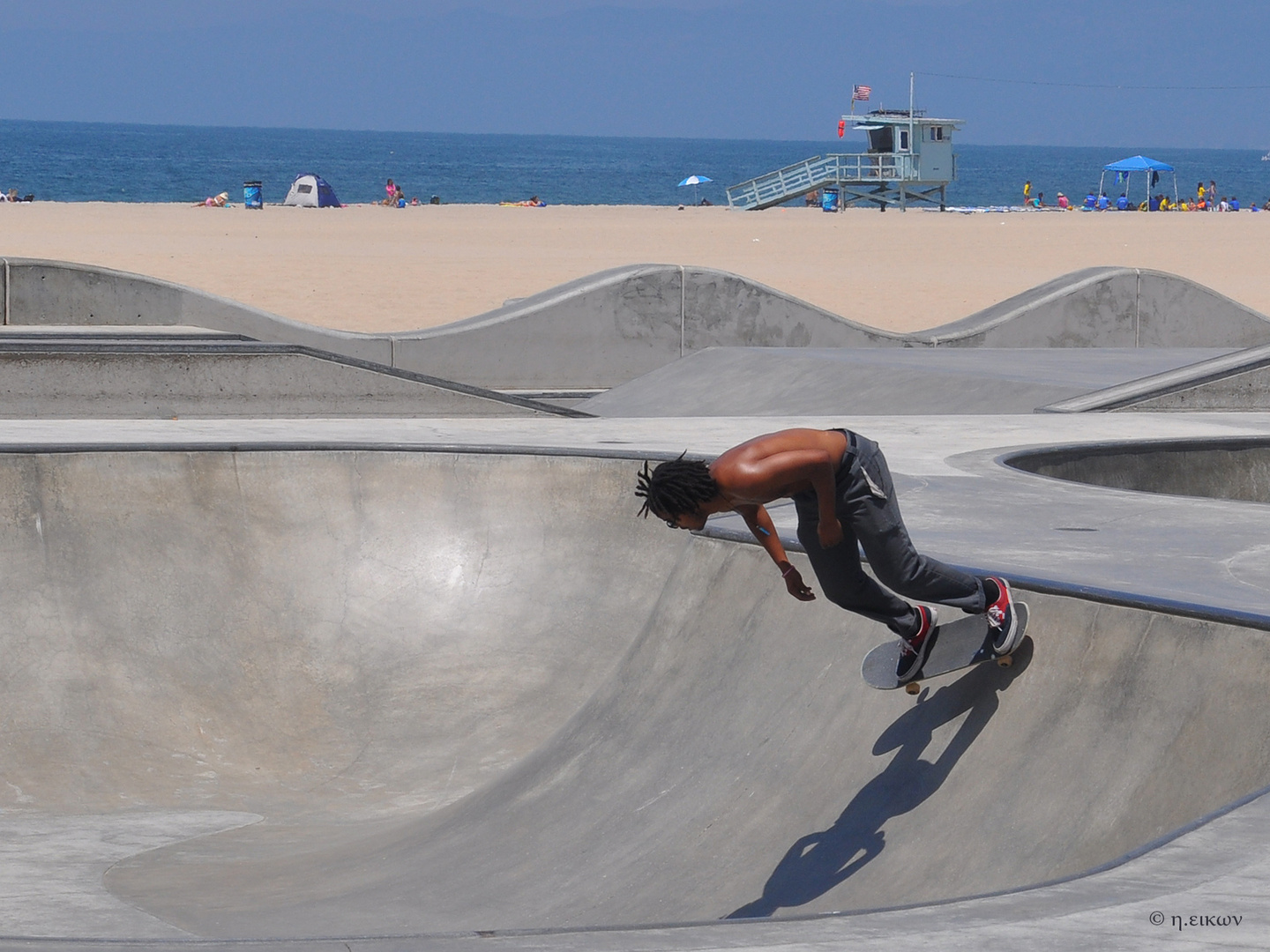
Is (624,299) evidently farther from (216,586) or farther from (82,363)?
(216,586)

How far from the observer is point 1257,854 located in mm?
3609

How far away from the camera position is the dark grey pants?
5086 millimetres

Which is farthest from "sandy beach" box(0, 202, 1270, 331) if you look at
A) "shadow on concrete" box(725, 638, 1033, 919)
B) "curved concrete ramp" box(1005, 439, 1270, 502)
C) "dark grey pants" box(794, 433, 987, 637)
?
"dark grey pants" box(794, 433, 987, 637)

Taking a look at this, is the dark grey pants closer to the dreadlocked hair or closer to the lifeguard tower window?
the dreadlocked hair

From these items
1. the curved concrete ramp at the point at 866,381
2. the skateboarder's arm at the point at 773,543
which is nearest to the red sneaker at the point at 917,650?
the skateboarder's arm at the point at 773,543

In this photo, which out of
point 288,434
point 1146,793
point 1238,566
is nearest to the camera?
point 1146,793

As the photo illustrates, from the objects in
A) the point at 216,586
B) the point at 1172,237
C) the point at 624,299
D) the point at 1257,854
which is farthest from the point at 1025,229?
the point at 1257,854

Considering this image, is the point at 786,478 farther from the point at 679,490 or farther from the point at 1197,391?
the point at 1197,391

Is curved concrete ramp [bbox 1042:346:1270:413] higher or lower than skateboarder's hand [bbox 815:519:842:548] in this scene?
lower

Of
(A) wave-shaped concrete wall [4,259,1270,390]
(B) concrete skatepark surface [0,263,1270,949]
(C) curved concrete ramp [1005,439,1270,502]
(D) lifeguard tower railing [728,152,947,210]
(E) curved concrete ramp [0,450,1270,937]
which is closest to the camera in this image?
(B) concrete skatepark surface [0,263,1270,949]

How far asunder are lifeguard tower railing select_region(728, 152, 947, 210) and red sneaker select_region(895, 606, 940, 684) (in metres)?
56.7

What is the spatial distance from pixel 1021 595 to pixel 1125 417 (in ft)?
24.1

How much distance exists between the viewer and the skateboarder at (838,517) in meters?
4.75

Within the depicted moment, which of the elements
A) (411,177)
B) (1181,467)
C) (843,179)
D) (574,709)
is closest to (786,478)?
(574,709)
